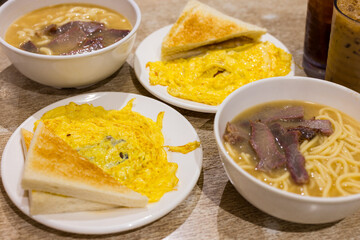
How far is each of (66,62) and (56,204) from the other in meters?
0.83

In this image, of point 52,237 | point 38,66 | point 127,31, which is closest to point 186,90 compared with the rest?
point 127,31

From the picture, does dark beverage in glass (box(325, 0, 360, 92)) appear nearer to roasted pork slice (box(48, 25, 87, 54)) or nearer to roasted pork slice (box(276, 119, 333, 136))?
roasted pork slice (box(276, 119, 333, 136))

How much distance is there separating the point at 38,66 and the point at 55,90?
32 centimetres

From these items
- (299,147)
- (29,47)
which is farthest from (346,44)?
(29,47)

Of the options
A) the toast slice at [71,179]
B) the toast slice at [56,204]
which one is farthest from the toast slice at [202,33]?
the toast slice at [56,204]

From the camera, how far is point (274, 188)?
147 centimetres

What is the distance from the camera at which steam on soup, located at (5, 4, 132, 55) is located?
2.30 meters

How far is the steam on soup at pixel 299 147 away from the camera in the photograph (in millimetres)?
1655

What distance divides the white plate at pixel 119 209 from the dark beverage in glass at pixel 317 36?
1069 millimetres

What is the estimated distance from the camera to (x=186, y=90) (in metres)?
2.37

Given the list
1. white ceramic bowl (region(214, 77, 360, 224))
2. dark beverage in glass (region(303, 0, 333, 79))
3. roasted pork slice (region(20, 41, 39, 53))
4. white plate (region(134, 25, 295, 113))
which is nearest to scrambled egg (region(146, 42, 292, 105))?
white plate (region(134, 25, 295, 113))

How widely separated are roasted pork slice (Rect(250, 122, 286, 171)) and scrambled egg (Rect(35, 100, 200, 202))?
303 mm

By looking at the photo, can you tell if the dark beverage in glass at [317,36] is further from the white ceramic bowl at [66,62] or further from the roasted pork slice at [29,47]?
the roasted pork slice at [29,47]

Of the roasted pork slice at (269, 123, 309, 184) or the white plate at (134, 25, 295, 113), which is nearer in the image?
the roasted pork slice at (269, 123, 309, 184)
